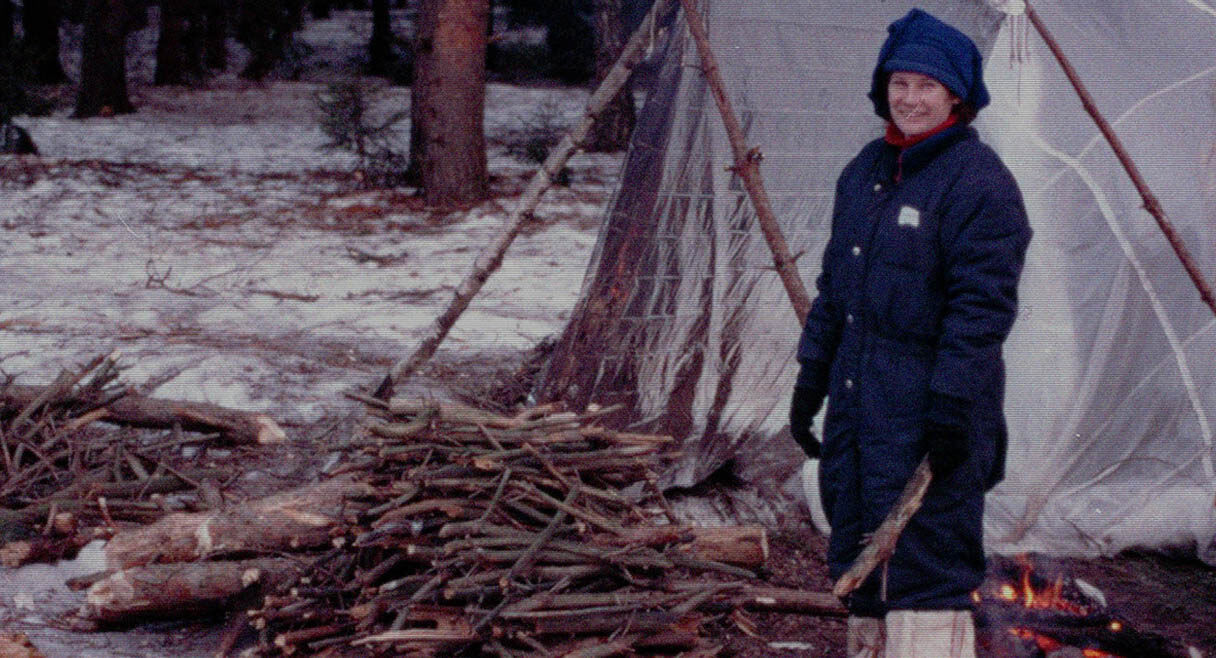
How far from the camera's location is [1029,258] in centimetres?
524

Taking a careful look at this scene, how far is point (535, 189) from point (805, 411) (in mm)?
2448

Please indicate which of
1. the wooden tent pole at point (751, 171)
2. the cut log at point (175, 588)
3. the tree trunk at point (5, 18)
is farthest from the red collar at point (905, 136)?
the tree trunk at point (5, 18)

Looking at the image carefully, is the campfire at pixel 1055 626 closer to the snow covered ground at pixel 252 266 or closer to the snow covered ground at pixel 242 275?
the snow covered ground at pixel 242 275

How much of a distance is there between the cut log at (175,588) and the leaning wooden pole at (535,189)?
169 cm

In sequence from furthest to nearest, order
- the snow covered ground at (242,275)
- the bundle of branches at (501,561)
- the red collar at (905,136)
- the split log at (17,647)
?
the snow covered ground at (242,275), the split log at (17,647), the bundle of branches at (501,561), the red collar at (905,136)

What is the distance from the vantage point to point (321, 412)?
6332 mm

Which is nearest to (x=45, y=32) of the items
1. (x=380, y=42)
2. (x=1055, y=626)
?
(x=380, y=42)

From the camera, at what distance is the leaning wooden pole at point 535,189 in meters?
5.41

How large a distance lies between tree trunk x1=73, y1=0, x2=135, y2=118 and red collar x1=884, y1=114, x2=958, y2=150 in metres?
15.6

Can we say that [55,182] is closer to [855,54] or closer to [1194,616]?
[855,54]

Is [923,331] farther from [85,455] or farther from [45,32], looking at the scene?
[45,32]

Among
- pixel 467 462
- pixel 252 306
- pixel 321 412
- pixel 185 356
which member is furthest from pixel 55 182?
pixel 467 462

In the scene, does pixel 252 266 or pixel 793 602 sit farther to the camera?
pixel 252 266

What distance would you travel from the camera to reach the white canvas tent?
516cm
